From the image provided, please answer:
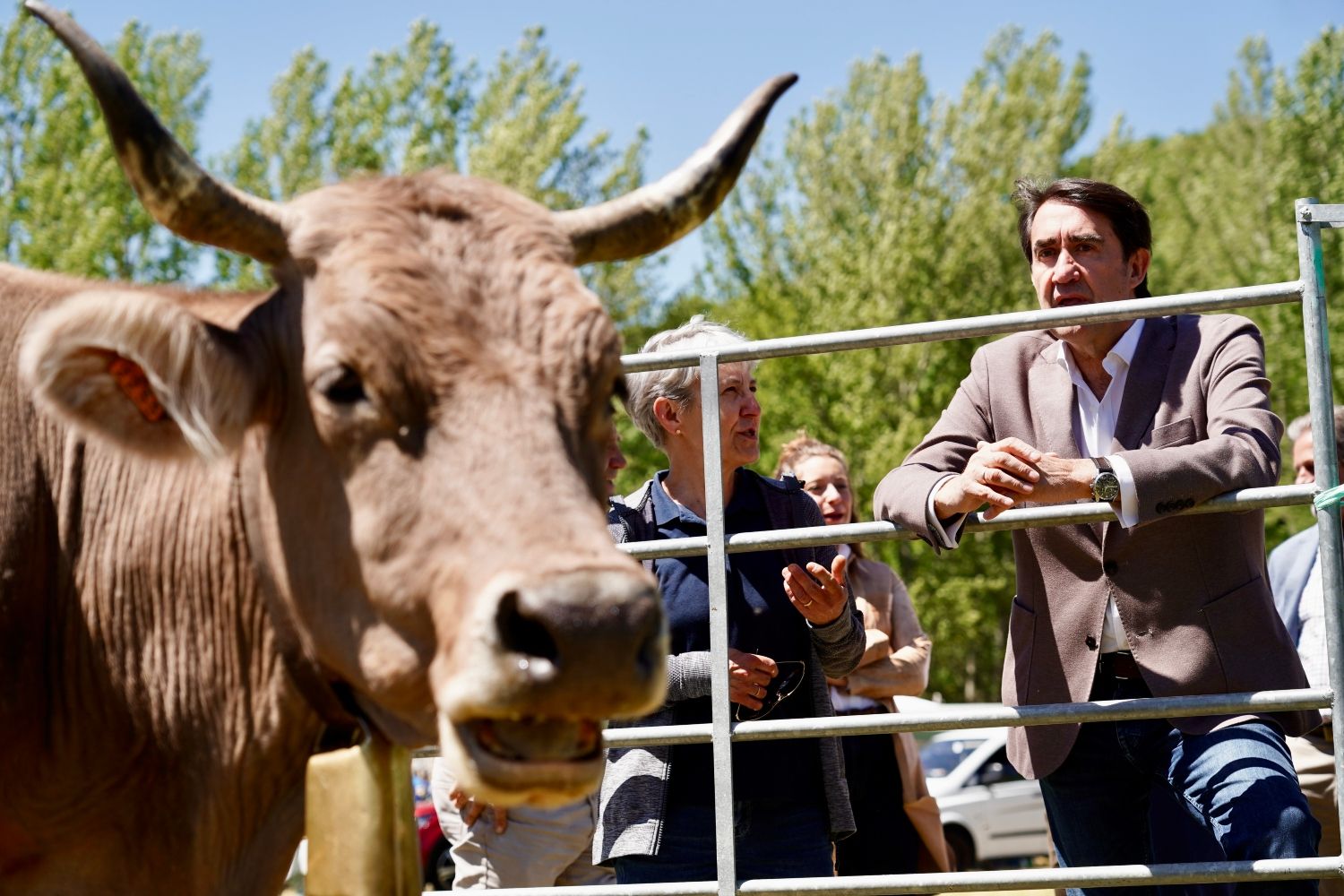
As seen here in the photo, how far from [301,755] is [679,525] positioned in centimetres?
198

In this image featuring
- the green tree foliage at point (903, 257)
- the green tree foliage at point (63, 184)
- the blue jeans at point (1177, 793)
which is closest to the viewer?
the blue jeans at point (1177, 793)

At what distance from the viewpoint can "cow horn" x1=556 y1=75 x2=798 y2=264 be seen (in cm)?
334

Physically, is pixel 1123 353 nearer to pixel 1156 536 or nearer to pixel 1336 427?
pixel 1156 536

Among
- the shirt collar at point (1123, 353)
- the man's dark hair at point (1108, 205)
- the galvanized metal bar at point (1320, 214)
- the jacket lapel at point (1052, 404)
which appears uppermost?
the man's dark hair at point (1108, 205)

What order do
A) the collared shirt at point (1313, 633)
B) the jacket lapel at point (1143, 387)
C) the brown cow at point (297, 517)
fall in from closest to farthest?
the brown cow at point (297, 517) < the jacket lapel at point (1143, 387) < the collared shirt at point (1313, 633)

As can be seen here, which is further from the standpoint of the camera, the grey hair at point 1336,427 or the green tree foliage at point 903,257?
the green tree foliage at point 903,257

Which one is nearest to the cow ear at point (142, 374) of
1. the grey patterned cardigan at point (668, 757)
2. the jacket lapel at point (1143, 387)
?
the grey patterned cardigan at point (668, 757)

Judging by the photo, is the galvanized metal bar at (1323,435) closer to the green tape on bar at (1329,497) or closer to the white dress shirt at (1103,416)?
the green tape on bar at (1329,497)

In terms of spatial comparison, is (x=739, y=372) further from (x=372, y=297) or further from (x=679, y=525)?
(x=372, y=297)

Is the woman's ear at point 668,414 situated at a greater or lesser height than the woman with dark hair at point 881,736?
greater

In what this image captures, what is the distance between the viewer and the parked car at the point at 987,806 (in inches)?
617

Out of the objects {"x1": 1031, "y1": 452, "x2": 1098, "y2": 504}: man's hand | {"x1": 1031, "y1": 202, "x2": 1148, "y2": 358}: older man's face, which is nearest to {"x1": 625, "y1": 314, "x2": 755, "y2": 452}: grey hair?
{"x1": 1031, "y1": 202, "x2": 1148, "y2": 358}: older man's face

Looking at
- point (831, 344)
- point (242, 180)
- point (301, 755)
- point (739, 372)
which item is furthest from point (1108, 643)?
point (242, 180)

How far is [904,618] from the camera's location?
674 cm
